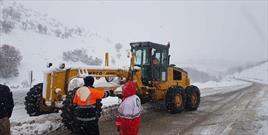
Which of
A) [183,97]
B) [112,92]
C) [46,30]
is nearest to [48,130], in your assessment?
[112,92]

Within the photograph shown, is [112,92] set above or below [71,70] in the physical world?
below

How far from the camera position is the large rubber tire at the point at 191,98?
14.7 meters

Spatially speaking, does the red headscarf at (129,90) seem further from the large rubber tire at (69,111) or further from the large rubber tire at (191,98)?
the large rubber tire at (191,98)

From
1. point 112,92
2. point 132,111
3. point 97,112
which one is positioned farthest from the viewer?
point 112,92

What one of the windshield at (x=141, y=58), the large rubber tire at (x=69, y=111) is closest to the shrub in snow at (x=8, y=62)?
the windshield at (x=141, y=58)

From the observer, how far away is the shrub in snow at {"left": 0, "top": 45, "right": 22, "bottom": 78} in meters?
30.1

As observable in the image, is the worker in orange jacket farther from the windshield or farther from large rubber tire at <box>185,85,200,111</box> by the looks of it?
large rubber tire at <box>185,85,200,111</box>

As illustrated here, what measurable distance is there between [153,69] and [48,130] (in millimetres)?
5297

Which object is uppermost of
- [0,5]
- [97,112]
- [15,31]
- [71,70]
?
[0,5]

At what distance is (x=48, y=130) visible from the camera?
9484 mm

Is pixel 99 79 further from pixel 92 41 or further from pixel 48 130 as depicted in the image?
pixel 92 41

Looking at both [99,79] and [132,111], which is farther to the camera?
[99,79]

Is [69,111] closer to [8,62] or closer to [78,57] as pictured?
[8,62]

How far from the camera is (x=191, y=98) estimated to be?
14.8 metres
